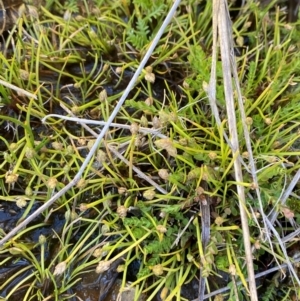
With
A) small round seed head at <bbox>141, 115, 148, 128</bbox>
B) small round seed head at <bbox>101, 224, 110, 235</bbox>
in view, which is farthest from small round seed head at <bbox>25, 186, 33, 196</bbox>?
small round seed head at <bbox>141, 115, 148, 128</bbox>

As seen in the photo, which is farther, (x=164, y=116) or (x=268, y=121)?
(x=268, y=121)

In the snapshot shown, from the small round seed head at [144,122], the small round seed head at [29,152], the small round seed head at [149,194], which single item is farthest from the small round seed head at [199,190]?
the small round seed head at [29,152]

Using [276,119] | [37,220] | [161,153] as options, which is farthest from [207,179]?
[37,220]

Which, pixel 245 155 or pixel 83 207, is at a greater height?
pixel 245 155

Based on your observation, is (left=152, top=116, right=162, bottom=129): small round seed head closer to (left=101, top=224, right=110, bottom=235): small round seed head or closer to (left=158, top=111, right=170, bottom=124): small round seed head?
(left=158, top=111, right=170, bottom=124): small round seed head

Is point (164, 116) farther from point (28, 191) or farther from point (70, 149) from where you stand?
point (28, 191)

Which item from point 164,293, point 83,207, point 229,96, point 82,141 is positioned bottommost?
point 164,293

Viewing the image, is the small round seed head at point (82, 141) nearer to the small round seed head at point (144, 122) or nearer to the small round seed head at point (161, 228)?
the small round seed head at point (144, 122)

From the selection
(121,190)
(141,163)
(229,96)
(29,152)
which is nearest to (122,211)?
(121,190)
